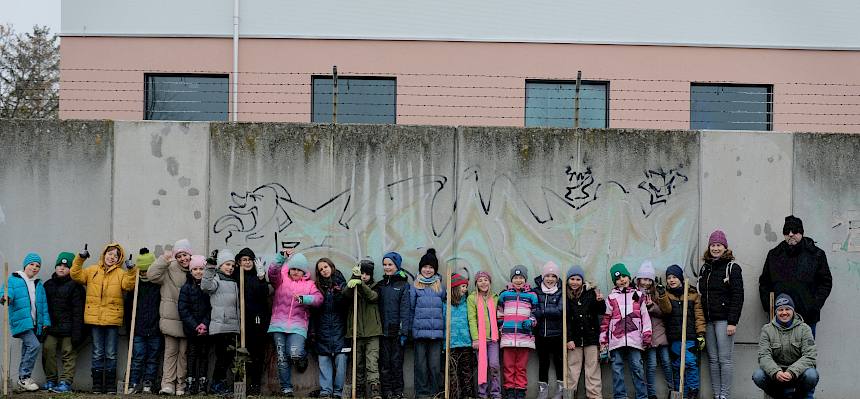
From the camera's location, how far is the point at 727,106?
16203 millimetres

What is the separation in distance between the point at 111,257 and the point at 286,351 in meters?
2.06

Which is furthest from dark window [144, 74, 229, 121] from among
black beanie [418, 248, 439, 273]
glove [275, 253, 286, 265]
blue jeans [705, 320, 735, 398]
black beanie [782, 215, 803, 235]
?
black beanie [782, 215, 803, 235]

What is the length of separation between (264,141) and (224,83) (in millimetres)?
5084

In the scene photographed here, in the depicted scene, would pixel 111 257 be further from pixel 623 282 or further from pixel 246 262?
pixel 623 282

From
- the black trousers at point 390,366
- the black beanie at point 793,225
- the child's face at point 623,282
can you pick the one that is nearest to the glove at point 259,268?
the black trousers at point 390,366

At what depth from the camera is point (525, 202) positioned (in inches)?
454

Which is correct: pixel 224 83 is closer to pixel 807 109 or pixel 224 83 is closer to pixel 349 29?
pixel 349 29

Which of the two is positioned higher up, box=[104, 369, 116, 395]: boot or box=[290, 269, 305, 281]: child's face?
box=[290, 269, 305, 281]: child's face

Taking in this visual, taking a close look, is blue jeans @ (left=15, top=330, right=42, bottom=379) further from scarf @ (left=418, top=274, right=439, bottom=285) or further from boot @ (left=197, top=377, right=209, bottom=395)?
scarf @ (left=418, top=274, right=439, bottom=285)

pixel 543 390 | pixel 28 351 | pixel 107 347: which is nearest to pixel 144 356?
pixel 107 347

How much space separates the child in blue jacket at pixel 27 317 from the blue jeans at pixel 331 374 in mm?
2846

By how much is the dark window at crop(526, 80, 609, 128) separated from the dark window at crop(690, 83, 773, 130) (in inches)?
54.8

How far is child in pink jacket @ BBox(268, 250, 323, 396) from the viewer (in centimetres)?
1079

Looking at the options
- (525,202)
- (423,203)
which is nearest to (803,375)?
(525,202)
